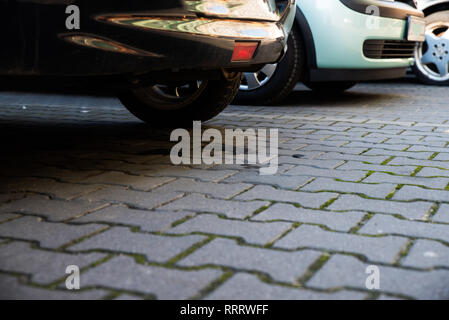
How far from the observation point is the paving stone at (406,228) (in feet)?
6.53

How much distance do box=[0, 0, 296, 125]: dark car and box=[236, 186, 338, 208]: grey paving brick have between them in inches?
24.8

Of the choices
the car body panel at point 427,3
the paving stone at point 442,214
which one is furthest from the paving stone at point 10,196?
the car body panel at point 427,3

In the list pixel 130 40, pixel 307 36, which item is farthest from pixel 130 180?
pixel 307 36

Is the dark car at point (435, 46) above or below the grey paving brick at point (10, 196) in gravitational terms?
above

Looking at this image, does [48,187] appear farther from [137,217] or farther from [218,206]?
[218,206]

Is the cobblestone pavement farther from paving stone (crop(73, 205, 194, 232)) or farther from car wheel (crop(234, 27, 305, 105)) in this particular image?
car wheel (crop(234, 27, 305, 105))

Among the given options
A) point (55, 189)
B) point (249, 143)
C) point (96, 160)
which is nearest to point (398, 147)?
point (249, 143)

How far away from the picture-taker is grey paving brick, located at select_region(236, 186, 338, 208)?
7.77 feet

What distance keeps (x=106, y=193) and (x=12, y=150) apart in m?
1.17

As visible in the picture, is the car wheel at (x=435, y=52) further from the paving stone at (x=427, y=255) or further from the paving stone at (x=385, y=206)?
the paving stone at (x=427, y=255)

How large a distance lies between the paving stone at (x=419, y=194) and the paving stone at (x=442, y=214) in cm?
11

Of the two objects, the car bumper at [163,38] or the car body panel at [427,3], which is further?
the car body panel at [427,3]

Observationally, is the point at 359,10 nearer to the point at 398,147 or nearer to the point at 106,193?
the point at 398,147

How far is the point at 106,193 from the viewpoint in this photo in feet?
8.24
